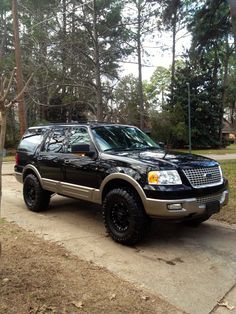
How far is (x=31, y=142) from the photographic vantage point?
7.46m

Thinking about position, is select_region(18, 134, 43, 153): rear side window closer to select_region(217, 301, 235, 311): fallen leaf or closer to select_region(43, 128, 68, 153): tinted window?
select_region(43, 128, 68, 153): tinted window

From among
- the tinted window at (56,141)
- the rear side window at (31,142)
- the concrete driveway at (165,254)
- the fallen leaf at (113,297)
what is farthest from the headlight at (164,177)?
the rear side window at (31,142)

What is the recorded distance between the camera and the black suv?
4684 mm

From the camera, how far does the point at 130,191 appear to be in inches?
196

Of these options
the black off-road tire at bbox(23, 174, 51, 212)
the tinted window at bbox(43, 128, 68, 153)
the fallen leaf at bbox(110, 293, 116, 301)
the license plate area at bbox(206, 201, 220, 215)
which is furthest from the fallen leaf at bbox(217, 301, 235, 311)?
the black off-road tire at bbox(23, 174, 51, 212)

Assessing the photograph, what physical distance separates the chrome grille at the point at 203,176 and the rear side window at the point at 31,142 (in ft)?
11.5

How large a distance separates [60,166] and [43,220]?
102cm

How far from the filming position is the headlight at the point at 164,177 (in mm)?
4671

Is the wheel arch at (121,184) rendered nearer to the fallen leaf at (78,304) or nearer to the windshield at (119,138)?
the windshield at (119,138)

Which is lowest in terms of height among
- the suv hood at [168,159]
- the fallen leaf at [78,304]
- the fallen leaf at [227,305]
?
the fallen leaf at [227,305]

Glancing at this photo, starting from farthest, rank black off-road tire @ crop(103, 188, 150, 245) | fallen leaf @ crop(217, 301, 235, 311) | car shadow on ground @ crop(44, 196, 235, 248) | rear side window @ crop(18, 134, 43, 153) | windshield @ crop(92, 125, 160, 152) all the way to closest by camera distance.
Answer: rear side window @ crop(18, 134, 43, 153) → windshield @ crop(92, 125, 160, 152) → car shadow on ground @ crop(44, 196, 235, 248) → black off-road tire @ crop(103, 188, 150, 245) → fallen leaf @ crop(217, 301, 235, 311)

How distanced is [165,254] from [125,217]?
747mm

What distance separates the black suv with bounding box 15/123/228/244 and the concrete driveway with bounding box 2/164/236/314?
0.29 meters

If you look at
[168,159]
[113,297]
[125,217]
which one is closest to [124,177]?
[125,217]
